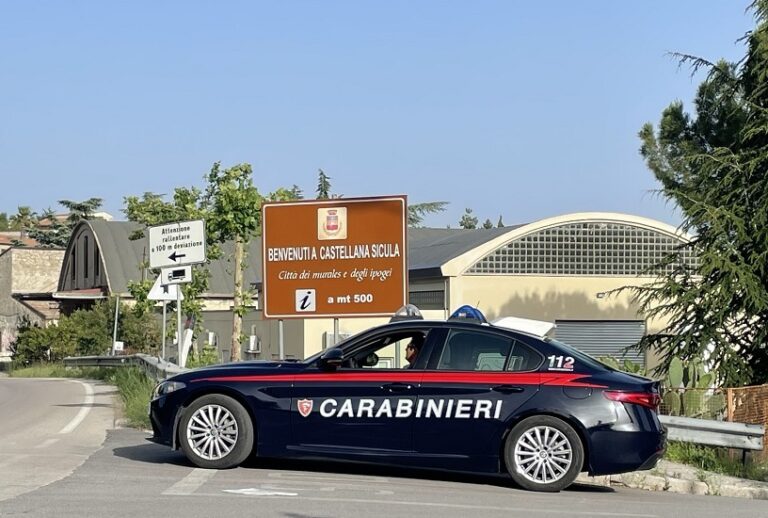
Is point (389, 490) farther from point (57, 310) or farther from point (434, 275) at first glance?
point (57, 310)

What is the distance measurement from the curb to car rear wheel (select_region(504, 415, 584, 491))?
1.21 metres

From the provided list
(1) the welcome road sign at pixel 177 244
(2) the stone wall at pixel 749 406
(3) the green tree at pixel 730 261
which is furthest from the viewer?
(3) the green tree at pixel 730 261

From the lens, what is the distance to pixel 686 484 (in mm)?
11195

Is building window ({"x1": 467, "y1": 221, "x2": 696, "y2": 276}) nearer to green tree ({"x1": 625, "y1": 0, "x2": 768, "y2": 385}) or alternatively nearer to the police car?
green tree ({"x1": 625, "y1": 0, "x2": 768, "y2": 385})

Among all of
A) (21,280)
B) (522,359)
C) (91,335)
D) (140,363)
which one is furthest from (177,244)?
(21,280)

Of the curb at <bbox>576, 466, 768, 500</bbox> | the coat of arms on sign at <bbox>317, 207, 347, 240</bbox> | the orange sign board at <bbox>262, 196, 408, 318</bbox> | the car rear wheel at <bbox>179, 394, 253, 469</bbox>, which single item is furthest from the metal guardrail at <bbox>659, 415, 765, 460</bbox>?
the coat of arms on sign at <bbox>317, 207, 347, 240</bbox>

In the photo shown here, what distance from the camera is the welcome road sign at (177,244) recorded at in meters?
18.3

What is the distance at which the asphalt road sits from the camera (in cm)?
868

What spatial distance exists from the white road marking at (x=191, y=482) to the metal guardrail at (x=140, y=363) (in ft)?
16.6

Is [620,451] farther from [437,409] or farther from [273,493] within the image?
[273,493]

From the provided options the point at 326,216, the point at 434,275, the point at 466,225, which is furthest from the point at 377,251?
the point at 466,225

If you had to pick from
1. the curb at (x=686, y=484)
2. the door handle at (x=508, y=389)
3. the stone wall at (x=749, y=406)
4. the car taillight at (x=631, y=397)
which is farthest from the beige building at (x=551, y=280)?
the car taillight at (x=631, y=397)

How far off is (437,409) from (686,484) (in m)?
2.66

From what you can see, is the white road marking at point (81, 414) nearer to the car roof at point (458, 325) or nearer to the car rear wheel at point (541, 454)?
the car roof at point (458, 325)
